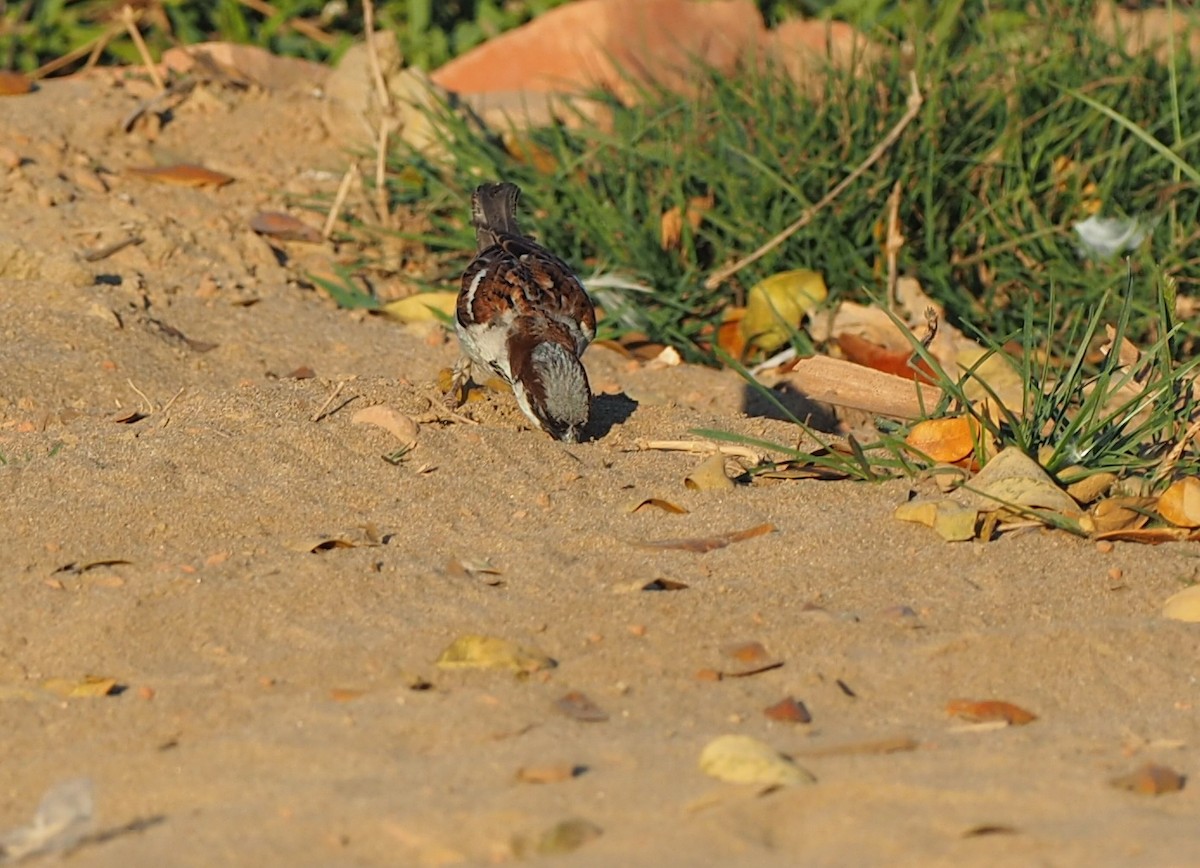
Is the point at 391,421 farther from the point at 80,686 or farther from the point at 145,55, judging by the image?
the point at 145,55

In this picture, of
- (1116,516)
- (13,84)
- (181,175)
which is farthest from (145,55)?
(1116,516)

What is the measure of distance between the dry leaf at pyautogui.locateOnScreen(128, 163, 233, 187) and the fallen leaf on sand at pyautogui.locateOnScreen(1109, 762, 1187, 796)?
6.17 metres

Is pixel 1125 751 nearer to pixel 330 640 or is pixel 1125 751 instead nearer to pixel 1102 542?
pixel 1102 542

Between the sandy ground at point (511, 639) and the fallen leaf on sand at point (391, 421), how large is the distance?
5 centimetres

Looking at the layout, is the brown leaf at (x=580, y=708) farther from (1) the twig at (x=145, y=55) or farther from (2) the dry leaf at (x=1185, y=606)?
(1) the twig at (x=145, y=55)

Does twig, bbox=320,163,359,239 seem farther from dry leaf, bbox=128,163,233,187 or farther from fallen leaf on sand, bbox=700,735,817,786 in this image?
fallen leaf on sand, bbox=700,735,817,786

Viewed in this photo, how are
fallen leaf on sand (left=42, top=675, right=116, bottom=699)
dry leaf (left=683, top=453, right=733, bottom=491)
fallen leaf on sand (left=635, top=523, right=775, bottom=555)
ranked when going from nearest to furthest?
fallen leaf on sand (left=42, top=675, right=116, bottom=699) → fallen leaf on sand (left=635, top=523, right=775, bottom=555) → dry leaf (left=683, top=453, right=733, bottom=491)

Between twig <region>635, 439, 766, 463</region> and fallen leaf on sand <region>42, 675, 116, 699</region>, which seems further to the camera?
twig <region>635, 439, 766, 463</region>

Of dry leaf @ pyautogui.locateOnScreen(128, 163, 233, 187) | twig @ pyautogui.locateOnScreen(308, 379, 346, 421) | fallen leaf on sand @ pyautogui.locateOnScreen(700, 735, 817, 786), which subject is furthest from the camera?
dry leaf @ pyautogui.locateOnScreen(128, 163, 233, 187)

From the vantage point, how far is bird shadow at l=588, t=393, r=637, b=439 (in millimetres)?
5988

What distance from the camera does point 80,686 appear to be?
403 centimetres

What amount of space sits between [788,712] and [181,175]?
221 inches

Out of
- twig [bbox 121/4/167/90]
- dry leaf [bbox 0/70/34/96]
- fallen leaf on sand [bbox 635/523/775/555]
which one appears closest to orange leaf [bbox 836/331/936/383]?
fallen leaf on sand [bbox 635/523/775/555]

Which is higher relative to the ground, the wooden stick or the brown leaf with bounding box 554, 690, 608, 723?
the brown leaf with bounding box 554, 690, 608, 723
